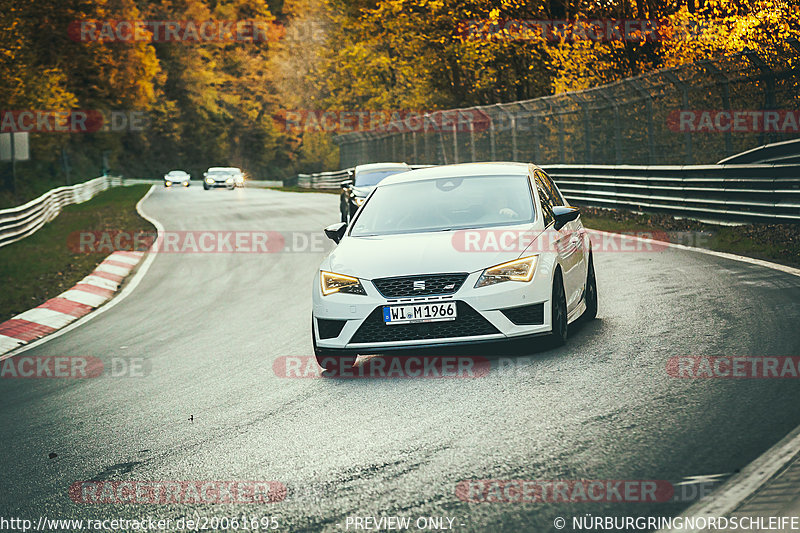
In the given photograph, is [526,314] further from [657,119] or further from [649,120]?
[649,120]

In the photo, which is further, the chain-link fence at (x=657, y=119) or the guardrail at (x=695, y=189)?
the chain-link fence at (x=657, y=119)

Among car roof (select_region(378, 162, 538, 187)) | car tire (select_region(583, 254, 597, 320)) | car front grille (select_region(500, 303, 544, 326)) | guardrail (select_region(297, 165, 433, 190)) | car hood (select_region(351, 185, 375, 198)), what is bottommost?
guardrail (select_region(297, 165, 433, 190))

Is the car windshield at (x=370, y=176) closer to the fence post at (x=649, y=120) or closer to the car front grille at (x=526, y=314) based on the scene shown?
the fence post at (x=649, y=120)

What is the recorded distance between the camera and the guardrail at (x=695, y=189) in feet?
47.9

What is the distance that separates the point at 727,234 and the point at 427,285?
10.1 metres

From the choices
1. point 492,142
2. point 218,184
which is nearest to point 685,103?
point 492,142

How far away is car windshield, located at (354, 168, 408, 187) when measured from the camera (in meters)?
23.5

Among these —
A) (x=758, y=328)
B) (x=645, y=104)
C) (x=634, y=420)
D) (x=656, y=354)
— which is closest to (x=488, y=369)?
(x=656, y=354)

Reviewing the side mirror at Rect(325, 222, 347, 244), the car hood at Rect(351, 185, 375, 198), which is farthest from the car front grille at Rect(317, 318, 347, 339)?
the car hood at Rect(351, 185, 375, 198)

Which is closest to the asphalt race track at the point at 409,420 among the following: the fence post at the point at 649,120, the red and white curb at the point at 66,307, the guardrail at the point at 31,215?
the red and white curb at the point at 66,307

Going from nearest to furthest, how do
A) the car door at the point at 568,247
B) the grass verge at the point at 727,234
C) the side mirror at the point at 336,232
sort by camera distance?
the car door at the point at 568,247, the side mirror at the point at 336,232, the grass verge at the point at 727,234

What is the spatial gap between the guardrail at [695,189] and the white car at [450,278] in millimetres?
6714

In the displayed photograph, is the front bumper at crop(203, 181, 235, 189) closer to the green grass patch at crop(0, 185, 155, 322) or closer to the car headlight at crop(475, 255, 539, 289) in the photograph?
the green grass patch at crop(0, 185, 155, 322)

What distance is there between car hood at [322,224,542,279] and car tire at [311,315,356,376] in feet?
1.86
